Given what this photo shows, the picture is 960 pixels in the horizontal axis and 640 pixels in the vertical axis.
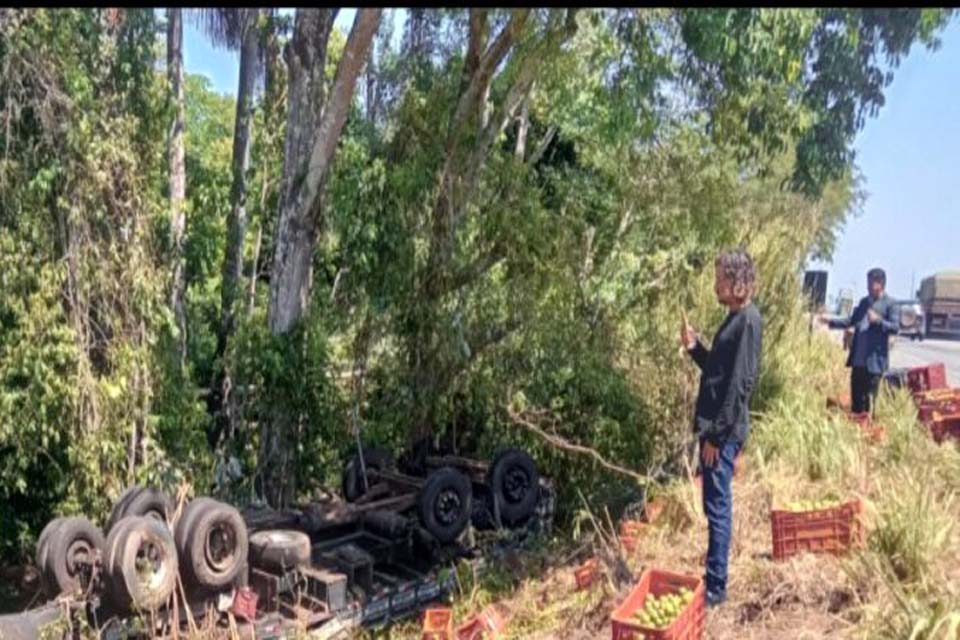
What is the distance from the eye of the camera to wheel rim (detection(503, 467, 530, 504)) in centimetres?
690

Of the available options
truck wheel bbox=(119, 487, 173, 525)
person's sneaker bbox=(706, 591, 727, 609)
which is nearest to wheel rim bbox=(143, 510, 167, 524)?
truck wheel bbox=(119, 487, 173, 525)

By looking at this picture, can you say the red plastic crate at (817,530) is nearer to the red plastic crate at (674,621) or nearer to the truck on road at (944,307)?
the red plastic crate at (674,621)

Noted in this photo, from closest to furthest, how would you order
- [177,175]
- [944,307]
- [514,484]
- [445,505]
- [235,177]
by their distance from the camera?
1. [445,505]
2. [514,484]
3. [177,175]
4. [235,177]
5. [944,307]

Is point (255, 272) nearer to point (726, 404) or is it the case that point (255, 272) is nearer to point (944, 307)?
point (726, 404)

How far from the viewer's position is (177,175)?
28.9 ft

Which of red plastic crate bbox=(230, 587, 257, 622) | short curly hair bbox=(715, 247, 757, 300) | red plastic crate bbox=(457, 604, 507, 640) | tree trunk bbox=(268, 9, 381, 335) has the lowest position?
red plastic crate bbox=(230, 587, 257, 622)

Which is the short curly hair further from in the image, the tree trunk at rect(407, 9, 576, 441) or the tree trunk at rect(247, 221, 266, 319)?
the tree trunk at rect(247, 221, 266, 319)

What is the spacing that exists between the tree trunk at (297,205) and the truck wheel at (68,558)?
2.18 meters

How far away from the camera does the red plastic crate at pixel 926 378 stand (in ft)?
30.7

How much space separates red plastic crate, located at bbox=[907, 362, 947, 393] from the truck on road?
2483 centimetres

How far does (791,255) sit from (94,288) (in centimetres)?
665

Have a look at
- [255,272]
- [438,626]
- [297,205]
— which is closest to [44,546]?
[438,626]

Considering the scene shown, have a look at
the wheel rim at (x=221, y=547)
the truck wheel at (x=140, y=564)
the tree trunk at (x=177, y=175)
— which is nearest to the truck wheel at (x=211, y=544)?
the wheel rim at (x=221, y=547)

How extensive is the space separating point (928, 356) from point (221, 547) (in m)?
20.4
